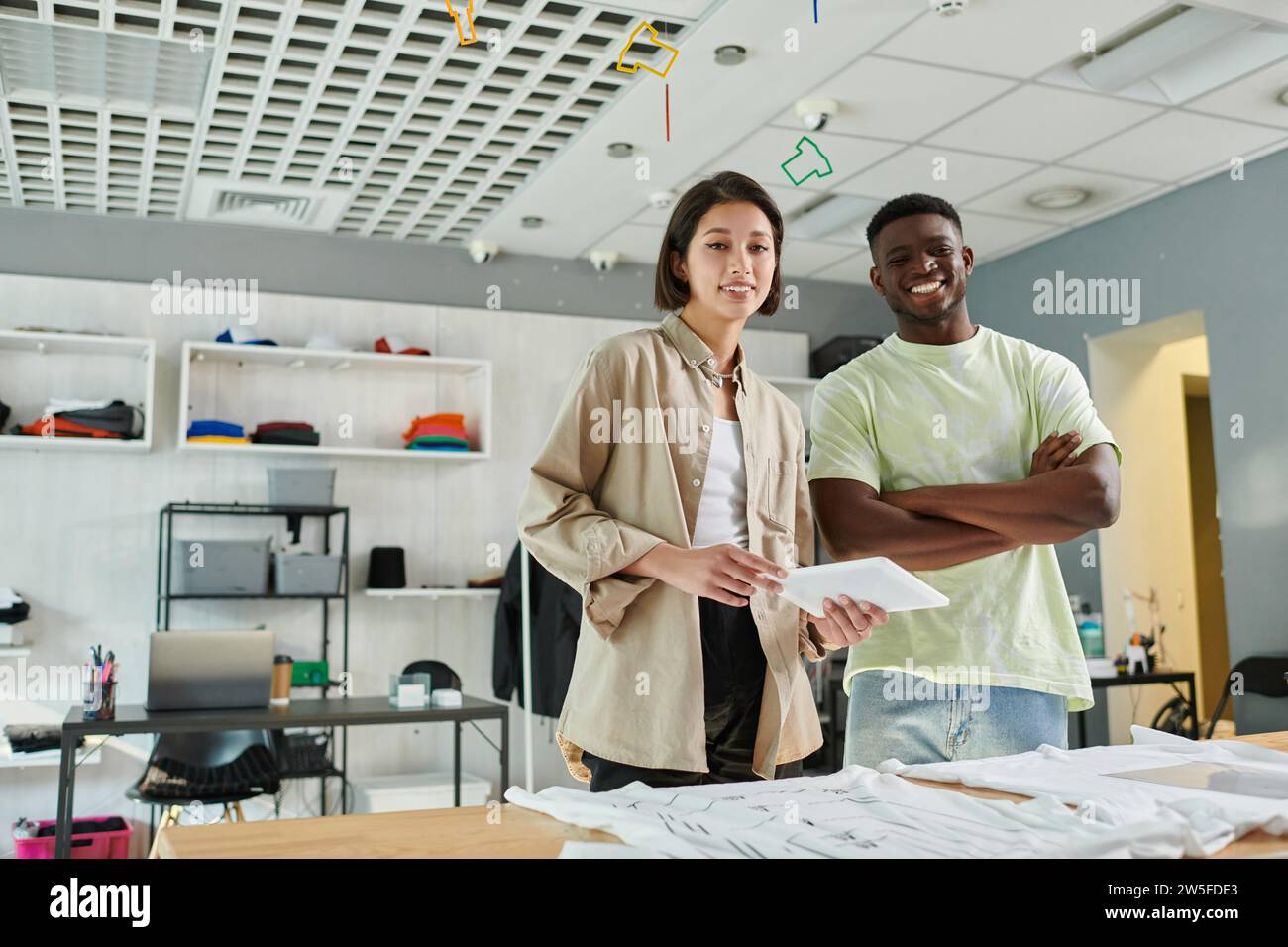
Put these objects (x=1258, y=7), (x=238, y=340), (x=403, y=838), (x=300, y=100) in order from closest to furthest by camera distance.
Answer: (x=403, y=838)
(x=1258, y=7)
(x=300, y=100)
(x=238, y=340)

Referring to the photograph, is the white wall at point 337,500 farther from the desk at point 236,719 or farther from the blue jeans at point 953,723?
the blue jeans at point 953,723

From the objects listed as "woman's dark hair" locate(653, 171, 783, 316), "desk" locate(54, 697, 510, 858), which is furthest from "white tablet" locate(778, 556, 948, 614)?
"desk" locate(54, 697, 510, 858)

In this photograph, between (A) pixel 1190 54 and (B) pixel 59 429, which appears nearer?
(A) pixel 1190 54

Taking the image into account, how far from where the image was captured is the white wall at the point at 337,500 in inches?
192

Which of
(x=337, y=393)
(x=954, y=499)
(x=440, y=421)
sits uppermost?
(x=337, y=393)

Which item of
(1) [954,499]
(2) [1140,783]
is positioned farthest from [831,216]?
(2) [1140,783]

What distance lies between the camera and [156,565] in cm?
496

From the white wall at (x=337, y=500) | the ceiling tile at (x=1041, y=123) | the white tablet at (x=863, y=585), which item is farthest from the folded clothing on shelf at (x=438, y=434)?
the white tablet at (x=863, y=585)

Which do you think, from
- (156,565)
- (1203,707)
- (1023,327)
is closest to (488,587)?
(156,565)

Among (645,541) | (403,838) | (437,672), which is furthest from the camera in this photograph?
(437,672)

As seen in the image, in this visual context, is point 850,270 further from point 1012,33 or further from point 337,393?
point 337,393

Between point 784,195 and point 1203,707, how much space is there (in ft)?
11.6

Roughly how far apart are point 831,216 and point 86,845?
4132 mm

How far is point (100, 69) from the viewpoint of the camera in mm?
3732
